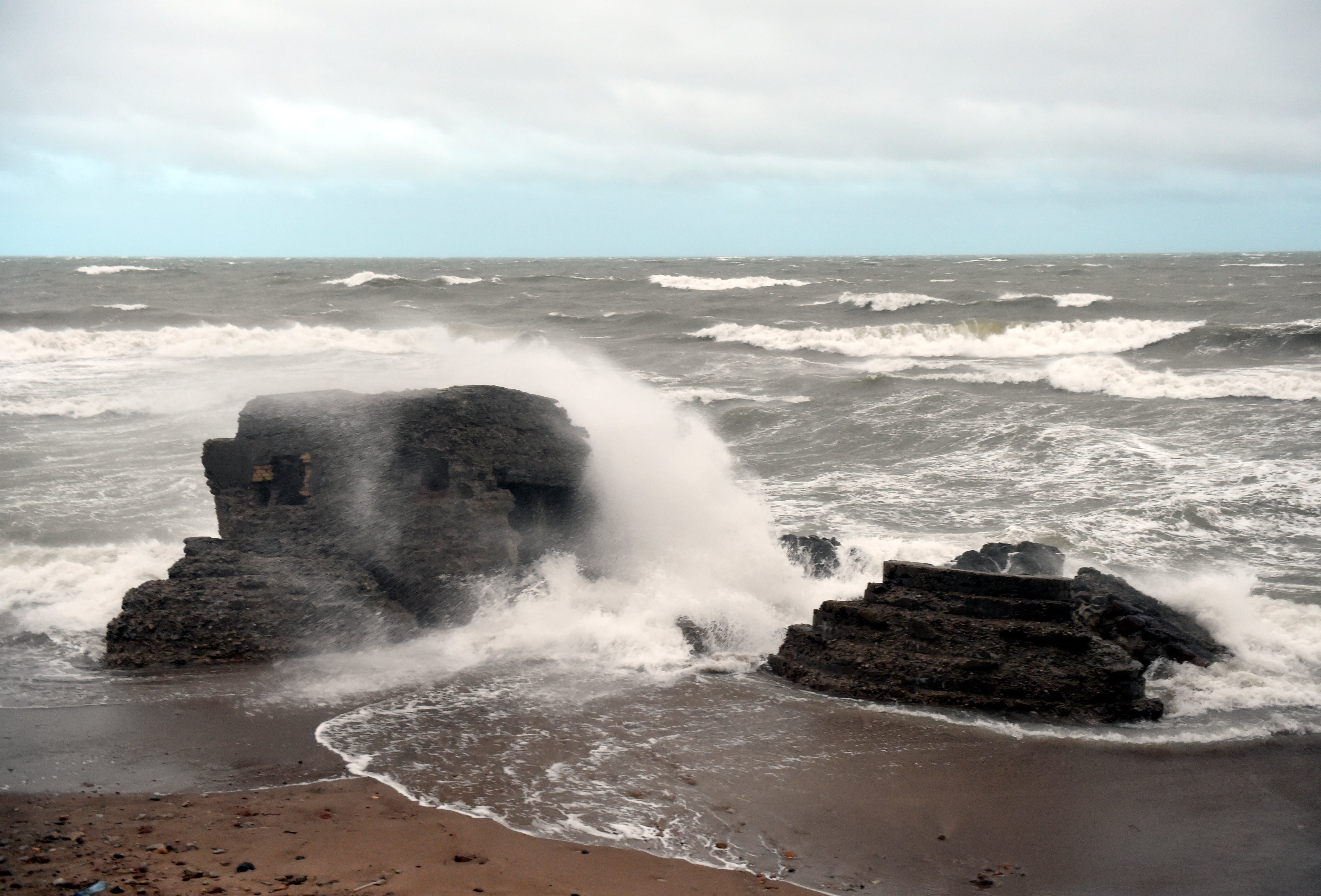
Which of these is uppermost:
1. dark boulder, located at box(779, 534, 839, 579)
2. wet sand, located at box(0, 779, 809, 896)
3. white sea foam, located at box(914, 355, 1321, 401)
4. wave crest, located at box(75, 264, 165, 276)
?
wave crest, located at box(75, 264, 165, 276)

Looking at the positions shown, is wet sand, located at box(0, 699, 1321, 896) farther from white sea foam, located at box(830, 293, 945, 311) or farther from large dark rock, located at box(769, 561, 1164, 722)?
white sea foam, located at box(830, 293, 945, 311)

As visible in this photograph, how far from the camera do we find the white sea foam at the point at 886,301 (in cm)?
3456

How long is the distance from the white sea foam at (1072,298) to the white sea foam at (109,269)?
49.6m

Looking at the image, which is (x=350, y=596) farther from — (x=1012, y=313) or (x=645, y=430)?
(x=1012, y=313)

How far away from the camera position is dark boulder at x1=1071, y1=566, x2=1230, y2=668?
22.4 ft

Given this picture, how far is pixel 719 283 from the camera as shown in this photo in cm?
5031

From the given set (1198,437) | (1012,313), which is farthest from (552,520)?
(1012,313)

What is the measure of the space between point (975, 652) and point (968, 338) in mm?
22378

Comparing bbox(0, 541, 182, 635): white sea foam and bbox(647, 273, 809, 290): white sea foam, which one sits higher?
bbox(647, 273, 809, 290): white sea foam

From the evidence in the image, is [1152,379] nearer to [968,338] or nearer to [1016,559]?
[968,338]

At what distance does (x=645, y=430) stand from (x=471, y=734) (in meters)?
4.55

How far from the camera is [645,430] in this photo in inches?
384

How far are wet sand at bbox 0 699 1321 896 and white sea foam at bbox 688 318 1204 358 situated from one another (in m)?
20.1

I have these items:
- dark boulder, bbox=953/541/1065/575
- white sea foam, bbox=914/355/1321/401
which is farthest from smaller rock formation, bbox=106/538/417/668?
white sea foam, bbox=914/355/1321/401
